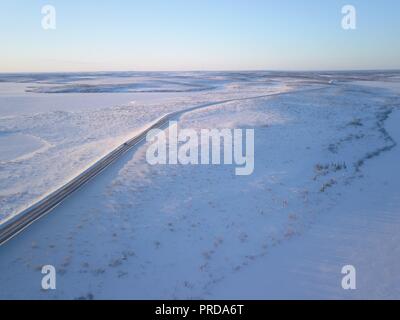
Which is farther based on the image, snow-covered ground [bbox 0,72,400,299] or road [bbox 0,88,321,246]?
road [bbox 0,88,321,246]

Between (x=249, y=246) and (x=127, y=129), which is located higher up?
(x=127, y=129)

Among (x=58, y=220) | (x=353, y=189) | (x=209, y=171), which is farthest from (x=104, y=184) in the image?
(x=353, y=189)

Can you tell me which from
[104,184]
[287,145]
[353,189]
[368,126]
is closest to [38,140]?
[104,184]

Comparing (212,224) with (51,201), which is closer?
(212,224)

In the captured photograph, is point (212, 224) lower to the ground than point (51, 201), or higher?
lower

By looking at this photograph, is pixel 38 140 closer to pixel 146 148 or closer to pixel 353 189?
pixel 146 148

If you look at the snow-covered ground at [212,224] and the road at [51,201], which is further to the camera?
the road at [51,201]
